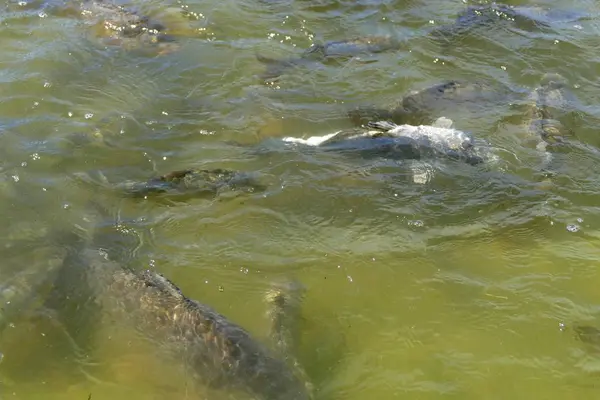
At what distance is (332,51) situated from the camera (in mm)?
8258

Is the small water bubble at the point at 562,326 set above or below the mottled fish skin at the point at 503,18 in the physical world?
below

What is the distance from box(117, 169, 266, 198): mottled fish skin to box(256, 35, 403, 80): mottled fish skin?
2.39 metres

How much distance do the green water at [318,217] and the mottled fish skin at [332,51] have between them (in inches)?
6.6

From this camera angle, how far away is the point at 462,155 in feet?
20.2

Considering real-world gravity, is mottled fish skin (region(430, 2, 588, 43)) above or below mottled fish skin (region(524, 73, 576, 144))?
above

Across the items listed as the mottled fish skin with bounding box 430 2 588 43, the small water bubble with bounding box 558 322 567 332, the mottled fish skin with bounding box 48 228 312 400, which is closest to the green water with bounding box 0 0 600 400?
the small water bubble with bounding box 558 322 567 332

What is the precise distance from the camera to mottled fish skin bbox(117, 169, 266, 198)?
5480 millimetres

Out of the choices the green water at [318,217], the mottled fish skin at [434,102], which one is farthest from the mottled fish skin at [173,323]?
Answer: the mottled fish skin at [434,102]

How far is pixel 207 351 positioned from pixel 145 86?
444cm

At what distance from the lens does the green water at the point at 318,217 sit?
4047 mm

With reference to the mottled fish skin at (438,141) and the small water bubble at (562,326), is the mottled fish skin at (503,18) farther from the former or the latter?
the small water bubble at (562,326)

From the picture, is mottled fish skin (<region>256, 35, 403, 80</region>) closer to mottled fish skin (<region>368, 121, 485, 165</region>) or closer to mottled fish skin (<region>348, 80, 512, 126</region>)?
mottled fish skin (<region>348, 80, 512, 126</region>)

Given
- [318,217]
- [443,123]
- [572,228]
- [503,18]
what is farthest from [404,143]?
[503,18]

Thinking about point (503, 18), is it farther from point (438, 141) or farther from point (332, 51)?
point (438, 141)
